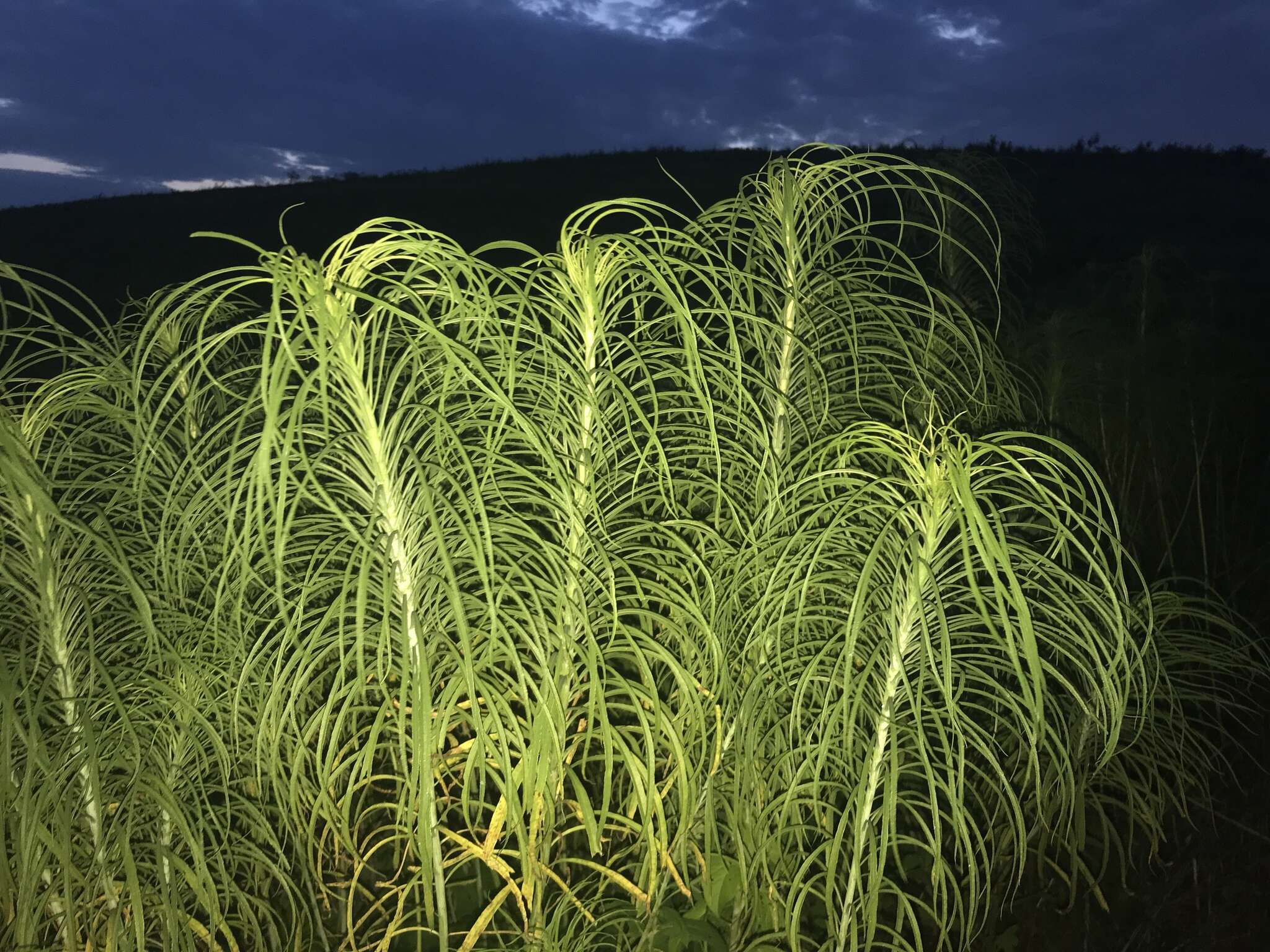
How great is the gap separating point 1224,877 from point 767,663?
1.64 meters

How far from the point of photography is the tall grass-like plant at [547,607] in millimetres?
1177

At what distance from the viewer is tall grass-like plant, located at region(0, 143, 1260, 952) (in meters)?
1.18

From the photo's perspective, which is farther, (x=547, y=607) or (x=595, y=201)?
(x=595, y=201)

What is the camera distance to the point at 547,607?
1400 mm

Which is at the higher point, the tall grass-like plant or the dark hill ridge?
the dark hill ridge

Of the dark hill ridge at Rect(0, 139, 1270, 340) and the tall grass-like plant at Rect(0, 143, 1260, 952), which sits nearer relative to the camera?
the tall grass-like plant at Rect(0, 143, 1260, 952)

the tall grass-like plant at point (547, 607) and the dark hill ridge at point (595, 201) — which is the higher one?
the dark hill ridge at point (595, 201)

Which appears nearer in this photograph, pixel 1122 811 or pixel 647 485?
pixel 647 485

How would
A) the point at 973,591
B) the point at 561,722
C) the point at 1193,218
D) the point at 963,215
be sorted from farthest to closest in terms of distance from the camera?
the point at 1193,218
the point at 963,215
the point at 561,722
the point at 973,591

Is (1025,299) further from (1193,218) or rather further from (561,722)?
(561,722)

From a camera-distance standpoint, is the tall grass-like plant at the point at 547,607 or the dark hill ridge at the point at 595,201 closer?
the tall grass-like plant at the point at 547,607

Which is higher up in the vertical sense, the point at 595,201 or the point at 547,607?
the point at 595,201

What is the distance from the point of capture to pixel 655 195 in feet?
41.6

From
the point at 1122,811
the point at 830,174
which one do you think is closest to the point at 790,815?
the point at 830,174
